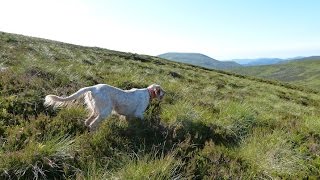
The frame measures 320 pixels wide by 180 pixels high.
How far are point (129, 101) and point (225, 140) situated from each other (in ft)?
8.09

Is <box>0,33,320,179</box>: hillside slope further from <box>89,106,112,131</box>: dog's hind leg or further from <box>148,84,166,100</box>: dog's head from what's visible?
<box>148,84,166,100</box>: dog's head

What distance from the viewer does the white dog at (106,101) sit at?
7.84 metres

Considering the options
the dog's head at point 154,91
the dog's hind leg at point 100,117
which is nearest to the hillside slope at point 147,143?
the dog's hind leg at point 100,117

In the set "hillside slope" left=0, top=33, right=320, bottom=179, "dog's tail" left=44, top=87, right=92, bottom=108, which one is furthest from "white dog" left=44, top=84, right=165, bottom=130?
"hillside slope" left=0, top=33, right=320, bottom=179

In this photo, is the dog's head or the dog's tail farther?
the dog's head

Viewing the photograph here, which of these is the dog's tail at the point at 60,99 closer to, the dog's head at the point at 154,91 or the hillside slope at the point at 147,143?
the hillside slope at the point at 147,143

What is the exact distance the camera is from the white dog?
7836mm

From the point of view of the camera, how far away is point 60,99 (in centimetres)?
805

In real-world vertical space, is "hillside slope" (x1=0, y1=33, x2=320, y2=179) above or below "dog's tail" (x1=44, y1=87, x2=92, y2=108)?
below

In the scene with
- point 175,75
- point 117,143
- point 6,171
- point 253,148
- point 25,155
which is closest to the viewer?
point 6,171

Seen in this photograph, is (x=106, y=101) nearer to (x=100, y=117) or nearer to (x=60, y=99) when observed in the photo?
(x=100, y=117)

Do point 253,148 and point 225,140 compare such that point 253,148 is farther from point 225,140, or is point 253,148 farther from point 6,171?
point 6,171

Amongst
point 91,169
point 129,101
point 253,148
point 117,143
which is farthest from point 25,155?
point 253,148

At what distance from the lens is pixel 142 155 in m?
6.75
